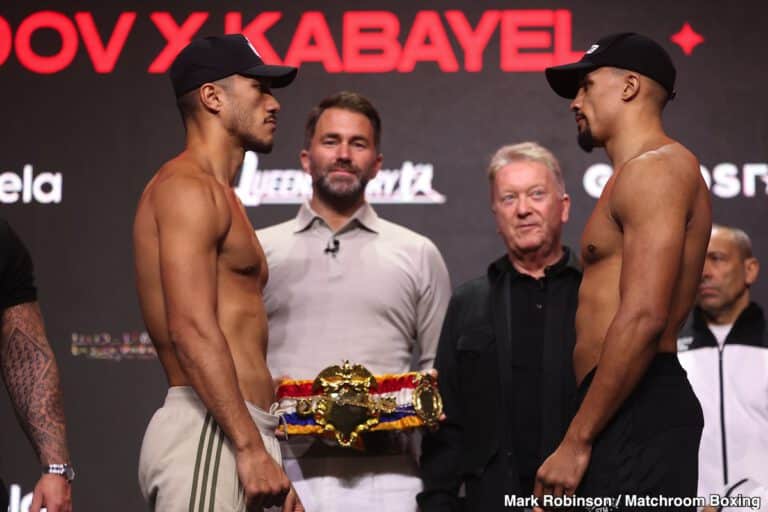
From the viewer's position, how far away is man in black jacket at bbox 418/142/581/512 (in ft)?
9.73

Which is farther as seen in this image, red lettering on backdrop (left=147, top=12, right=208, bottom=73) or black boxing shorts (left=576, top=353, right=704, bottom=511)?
red lettering on backdrop (left=147, top=12, right=208, bottom=73)

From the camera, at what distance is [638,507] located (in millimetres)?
2412

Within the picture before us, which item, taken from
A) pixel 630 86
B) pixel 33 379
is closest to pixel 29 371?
pixel 33 379

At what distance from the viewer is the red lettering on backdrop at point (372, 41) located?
174 inches

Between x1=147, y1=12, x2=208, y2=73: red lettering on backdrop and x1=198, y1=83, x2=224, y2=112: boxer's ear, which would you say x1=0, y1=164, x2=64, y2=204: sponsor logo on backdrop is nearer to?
x1=147, y1=12, x2=208, y2=73: red lettering on backdrop

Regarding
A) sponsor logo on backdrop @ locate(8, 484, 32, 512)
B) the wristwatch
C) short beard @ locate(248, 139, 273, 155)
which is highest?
short beard @ locate(248, 139, 273, 155)

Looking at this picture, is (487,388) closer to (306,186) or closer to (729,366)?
(729,366)

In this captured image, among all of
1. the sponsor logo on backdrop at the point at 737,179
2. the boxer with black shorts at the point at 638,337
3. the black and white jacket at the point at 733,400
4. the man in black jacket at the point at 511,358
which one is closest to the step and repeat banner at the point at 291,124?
the sponsor logo on backdrop at the point at 737,179

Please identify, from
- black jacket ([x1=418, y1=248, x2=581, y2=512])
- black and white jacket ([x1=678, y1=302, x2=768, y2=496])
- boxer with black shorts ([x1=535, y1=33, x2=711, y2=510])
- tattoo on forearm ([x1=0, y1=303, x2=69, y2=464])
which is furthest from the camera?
black and white jacket ([x1=678, y1=302, x2=768, y2=496])

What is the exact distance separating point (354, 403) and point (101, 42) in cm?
221

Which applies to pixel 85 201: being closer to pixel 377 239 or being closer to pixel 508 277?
pixel 377 239

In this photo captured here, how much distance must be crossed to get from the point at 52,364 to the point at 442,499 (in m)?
1.09

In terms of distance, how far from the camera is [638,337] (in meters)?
2.39

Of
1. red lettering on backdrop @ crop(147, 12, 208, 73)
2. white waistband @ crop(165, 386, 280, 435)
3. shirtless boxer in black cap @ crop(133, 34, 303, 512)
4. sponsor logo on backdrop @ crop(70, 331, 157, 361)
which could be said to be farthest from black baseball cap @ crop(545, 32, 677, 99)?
sponsor logo on backdrop @ crop(70, 331, 157, 361)
